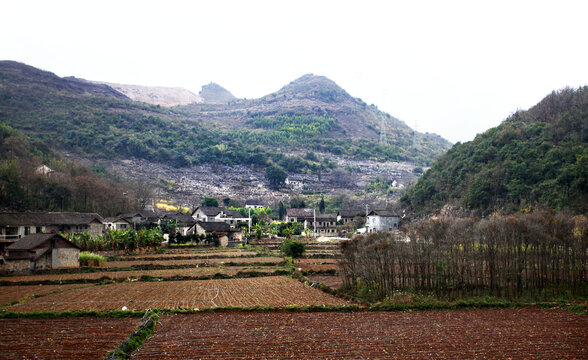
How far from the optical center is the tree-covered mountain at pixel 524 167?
48344mm

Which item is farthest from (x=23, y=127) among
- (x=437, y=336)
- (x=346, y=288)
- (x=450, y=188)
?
(x=437, y=336)

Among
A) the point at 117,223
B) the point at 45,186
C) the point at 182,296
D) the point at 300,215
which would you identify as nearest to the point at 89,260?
the point at 182,296

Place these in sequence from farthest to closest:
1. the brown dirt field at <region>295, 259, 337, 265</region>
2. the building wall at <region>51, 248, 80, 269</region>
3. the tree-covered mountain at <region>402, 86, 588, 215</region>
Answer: the tree-covered mountain at <region>402, 86, 588, 215</region> → the brown dirt field at <region>295, 259, 337, 265</region> → the building wall at <region>51, 248, 80, 269</region>

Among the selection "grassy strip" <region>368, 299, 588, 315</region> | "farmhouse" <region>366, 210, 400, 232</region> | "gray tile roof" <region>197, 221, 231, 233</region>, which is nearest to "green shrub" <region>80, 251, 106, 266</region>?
"gray tile roof" <region>197, 221, 231, 233</region>

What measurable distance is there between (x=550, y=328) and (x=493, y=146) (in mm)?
56230

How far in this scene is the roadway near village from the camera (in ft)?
45.3

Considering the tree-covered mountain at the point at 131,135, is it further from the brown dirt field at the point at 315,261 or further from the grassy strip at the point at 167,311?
the grassy strip at the point at 167,311

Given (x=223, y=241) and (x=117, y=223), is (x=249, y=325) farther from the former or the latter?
(x=117, y=223)

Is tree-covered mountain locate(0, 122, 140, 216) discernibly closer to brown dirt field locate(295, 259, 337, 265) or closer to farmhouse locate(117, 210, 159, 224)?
farmhouse locate(117, 210, 159, 224)

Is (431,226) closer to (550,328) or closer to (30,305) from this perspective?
(550,328)

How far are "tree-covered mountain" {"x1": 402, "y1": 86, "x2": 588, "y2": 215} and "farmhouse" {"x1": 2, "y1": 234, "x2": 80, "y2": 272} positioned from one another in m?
47.1

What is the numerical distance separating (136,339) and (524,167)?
55.7 metres

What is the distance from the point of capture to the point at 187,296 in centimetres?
2438

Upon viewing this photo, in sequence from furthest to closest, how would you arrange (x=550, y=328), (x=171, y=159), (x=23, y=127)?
(x=171, y=159) → (x=23, y=127) → (x=550, y=328)
